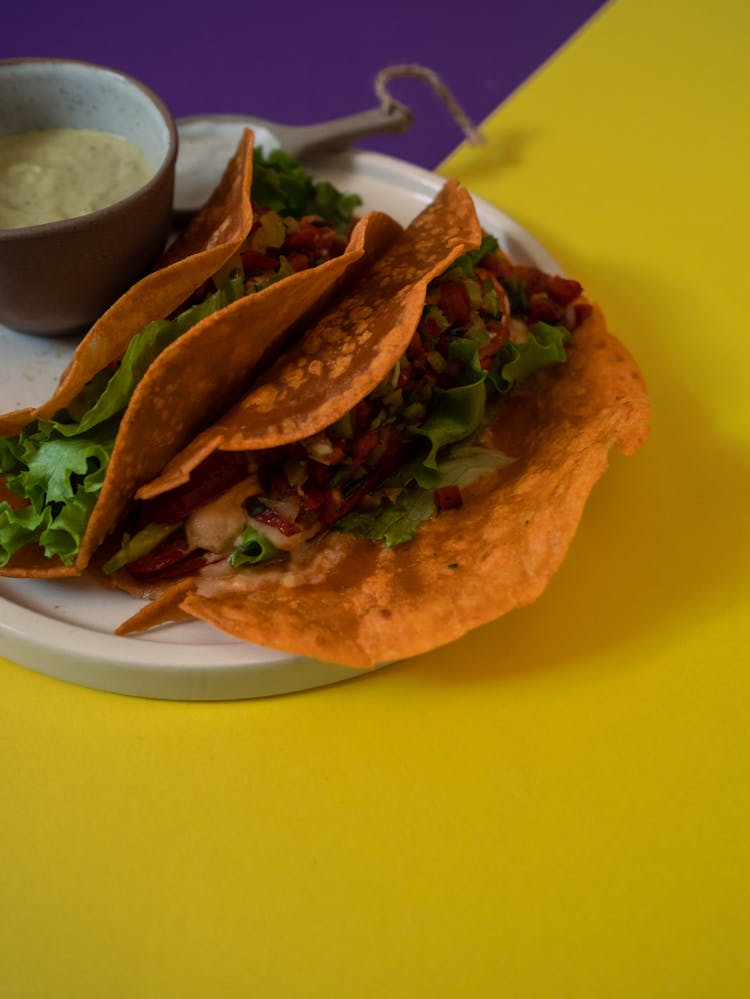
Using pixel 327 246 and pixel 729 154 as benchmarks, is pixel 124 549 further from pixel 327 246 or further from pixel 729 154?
pixel 729 154

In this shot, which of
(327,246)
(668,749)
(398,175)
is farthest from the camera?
(398,175)

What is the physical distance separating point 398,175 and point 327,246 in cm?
74

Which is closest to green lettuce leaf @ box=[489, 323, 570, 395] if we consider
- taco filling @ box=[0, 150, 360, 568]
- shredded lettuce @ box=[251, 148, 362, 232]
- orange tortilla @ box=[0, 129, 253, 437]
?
taco filling @ box=[0, 150, 360, 568]

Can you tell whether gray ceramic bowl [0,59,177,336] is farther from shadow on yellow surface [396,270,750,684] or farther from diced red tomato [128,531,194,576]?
shadow on yellow surface [396,270,750,684]

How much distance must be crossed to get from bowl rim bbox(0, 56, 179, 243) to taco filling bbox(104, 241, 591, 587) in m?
0.72

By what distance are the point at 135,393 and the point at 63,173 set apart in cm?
114

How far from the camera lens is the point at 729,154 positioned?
12.1ft

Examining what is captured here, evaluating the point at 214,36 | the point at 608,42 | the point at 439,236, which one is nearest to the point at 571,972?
the point at 439,236

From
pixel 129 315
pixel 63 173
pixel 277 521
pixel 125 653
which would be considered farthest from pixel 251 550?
pixel 63 173

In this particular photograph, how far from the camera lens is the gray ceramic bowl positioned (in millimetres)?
2393

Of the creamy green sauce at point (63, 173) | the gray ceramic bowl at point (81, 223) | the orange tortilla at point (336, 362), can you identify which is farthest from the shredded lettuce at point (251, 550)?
the creamy green sauce at point (63, 173)

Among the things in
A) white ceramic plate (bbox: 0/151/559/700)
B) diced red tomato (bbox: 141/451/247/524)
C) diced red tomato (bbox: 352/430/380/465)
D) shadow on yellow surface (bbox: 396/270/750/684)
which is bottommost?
white ceramic plate (bbox: 0/151/559/700)

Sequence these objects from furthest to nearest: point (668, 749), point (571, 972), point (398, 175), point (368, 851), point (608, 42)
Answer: point (608, 42) < point (398, 175) < point (668, 749) < point (368, 851) < point (571, 972)

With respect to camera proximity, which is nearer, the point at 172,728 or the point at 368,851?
the point at 368,851
